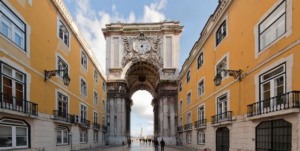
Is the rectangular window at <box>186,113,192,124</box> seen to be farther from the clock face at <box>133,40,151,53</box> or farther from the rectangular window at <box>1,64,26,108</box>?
the clock face at <box>133,40,151,53</box>

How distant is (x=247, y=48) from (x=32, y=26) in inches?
464

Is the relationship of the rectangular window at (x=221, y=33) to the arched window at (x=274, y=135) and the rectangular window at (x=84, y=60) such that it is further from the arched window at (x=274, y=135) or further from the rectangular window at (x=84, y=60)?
the rectangular window at (x=84, y=60)

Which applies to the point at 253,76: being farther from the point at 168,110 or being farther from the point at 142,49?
the point at 142,49

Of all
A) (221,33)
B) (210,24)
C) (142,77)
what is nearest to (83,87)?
(210,24)

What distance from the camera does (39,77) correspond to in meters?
13.5

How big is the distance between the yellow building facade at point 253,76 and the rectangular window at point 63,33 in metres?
11.6

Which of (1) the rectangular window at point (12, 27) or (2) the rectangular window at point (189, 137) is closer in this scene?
(1) the rectangular window at point (12, 27)

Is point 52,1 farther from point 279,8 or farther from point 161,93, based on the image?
point 161,93

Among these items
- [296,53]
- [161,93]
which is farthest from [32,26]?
[161,93]

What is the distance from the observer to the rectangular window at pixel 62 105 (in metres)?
16.5

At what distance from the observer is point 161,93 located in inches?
1772

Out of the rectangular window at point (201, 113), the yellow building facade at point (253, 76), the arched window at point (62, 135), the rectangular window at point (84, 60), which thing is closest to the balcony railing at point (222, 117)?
the yellow building facade at point (253, 76)

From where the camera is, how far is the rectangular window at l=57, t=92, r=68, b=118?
16.5 metres

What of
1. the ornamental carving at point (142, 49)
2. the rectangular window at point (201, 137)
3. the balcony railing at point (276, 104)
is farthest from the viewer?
the ornamental carving at point (142, 49)
